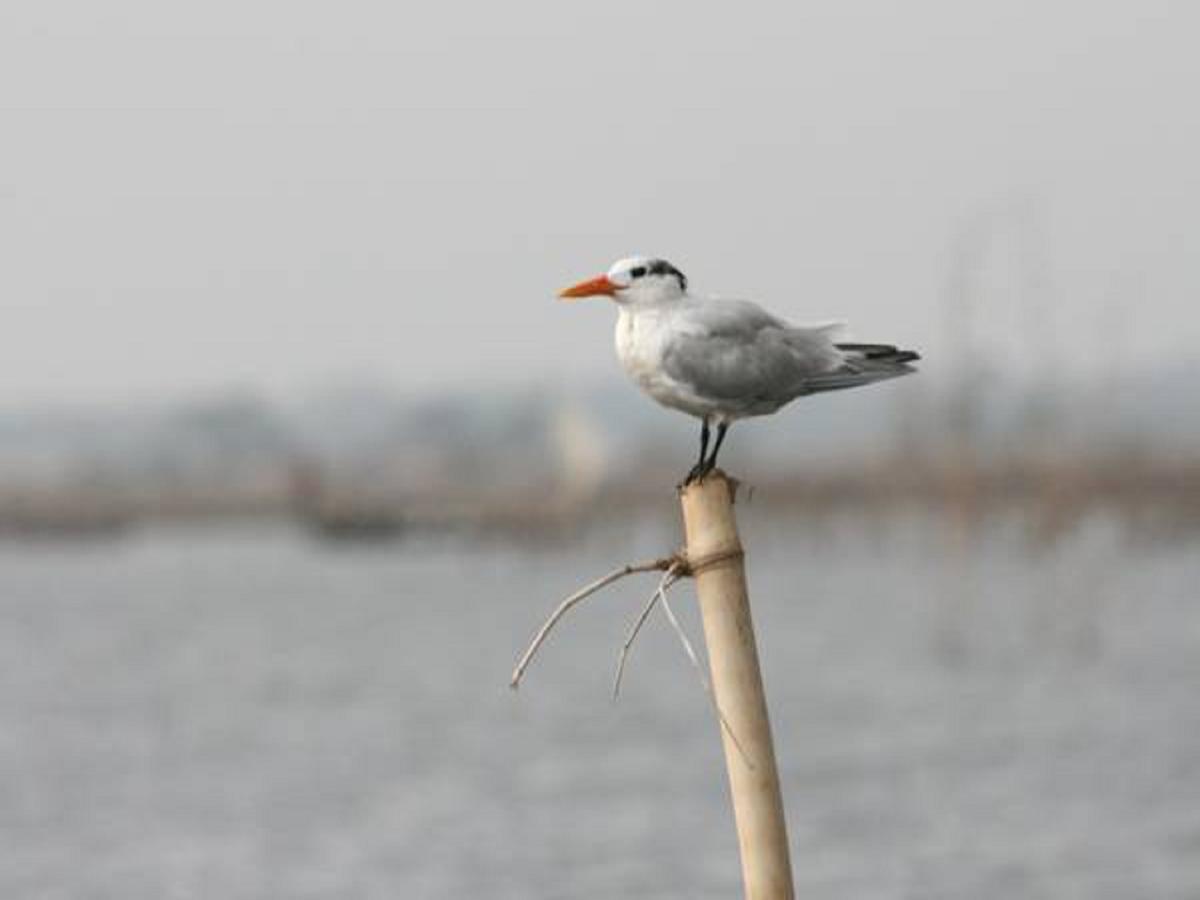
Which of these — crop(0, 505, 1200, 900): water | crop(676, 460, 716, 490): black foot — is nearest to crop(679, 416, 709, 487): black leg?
crop(676, 460, 716, 490): black foot

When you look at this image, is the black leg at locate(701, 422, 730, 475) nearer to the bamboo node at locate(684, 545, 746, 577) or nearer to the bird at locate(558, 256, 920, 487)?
the bird at locate(558, 256, 920, 487)

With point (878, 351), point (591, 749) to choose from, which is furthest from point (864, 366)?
point (591, 749)

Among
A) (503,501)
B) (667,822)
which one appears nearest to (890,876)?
(667,822)

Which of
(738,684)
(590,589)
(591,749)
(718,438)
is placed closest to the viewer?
(738,684)

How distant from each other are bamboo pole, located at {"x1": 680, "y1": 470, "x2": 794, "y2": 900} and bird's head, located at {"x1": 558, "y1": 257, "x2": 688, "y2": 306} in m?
0.49

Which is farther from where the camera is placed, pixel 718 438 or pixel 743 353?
pixel 718 438

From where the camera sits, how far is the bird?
16.7 ft

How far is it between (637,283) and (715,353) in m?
0.26

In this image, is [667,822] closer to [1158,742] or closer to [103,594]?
[1158,742]

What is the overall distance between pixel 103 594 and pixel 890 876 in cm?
8518

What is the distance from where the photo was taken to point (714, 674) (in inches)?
190

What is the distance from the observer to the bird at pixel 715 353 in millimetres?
5086

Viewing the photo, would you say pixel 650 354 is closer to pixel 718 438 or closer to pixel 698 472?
pixel 698 472

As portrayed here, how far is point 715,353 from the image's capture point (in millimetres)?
Answer: 5145
